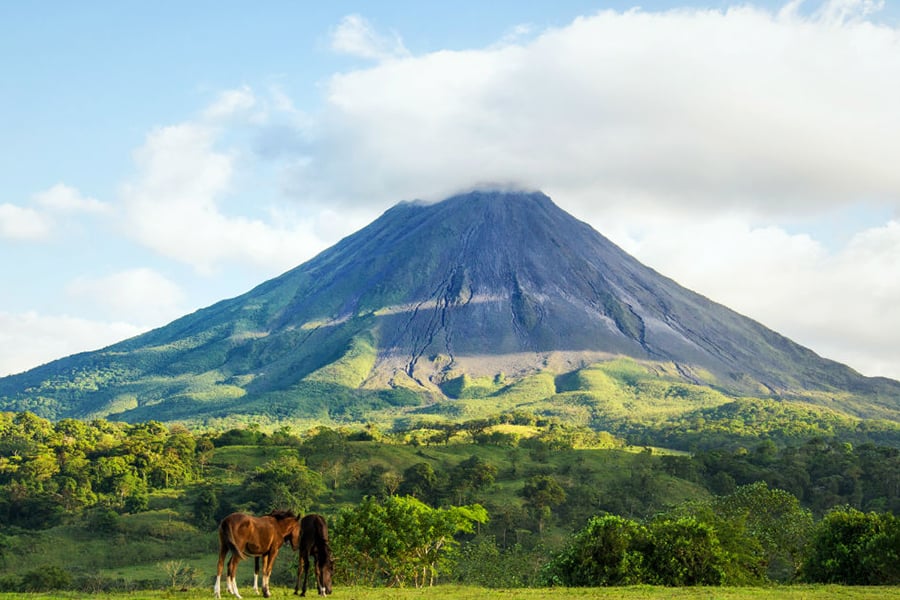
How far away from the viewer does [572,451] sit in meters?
106

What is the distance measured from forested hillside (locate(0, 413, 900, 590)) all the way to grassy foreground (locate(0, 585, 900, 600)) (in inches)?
240

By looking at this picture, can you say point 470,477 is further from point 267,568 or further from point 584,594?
point 267,568

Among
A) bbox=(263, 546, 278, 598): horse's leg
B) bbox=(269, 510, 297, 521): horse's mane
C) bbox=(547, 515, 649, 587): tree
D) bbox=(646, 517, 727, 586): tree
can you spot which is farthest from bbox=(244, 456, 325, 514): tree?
bbox=(263, 546, 278, 598): horse's leg

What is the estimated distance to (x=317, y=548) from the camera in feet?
66.8

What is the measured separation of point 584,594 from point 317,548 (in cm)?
719

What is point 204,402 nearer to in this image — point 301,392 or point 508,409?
point 301,392

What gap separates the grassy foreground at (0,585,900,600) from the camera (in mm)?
19906

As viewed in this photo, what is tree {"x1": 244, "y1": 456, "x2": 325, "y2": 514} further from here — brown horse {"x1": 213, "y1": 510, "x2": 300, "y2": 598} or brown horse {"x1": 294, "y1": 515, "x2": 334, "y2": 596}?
brown horse {"x1": 213, "y1": 510, "x2": 300, "y2": 598}

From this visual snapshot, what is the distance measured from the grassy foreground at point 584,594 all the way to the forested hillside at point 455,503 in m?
6.11

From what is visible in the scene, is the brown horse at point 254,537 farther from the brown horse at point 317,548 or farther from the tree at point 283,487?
the tree at point 283,487

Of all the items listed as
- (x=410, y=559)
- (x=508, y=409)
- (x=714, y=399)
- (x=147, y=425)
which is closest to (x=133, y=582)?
(x=410, y=559)

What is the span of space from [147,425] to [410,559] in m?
77.6

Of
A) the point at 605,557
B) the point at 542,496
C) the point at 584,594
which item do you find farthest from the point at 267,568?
the point at 542,496

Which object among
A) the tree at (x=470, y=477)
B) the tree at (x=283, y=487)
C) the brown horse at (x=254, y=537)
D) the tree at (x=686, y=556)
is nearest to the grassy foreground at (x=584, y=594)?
the brown horse at (x=254, y=537)
